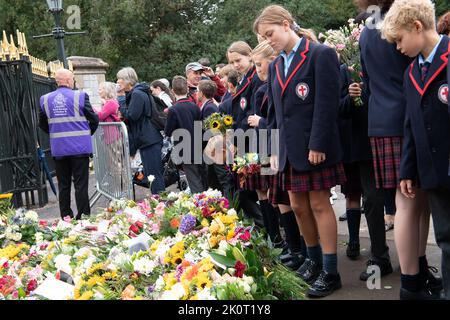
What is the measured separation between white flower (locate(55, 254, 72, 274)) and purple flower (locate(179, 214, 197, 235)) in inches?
27.5

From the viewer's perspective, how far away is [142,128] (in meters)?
8.59

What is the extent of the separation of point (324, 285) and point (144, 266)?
144cm

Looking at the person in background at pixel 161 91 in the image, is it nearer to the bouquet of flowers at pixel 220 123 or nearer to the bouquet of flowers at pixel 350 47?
the bouquet of flowers at pixel 220 123

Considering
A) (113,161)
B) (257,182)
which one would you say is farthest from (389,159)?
(113,161)

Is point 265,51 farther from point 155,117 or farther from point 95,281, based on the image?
point 155,117

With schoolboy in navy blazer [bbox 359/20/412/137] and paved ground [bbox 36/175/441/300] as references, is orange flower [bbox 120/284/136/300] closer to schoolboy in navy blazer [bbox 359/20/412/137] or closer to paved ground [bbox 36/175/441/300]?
paved ground [bbox 36/175/441/300]

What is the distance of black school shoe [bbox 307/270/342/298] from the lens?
4234mm

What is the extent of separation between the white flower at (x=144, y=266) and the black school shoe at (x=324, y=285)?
51.0 inches

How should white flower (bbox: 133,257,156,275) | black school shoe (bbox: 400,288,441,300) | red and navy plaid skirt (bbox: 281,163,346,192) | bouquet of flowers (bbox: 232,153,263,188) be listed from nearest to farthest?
1. white flower (bbox: 133,257,156,275)
2. black school shoe (bbox: 400,288,441,300)
3. red and navy plaid skirt (bbox: 281,163,346,192)
4. bouquet of flowers (bbox: 232,153,263,188)

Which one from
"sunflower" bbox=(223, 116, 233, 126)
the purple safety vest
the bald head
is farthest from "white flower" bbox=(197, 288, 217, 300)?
the bald head

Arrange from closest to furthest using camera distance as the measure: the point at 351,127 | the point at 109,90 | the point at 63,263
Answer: the point at 63,263
the point at 351,127
the point at 109,90

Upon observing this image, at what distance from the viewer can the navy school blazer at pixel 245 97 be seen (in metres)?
5.55

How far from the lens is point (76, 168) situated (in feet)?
25.2
